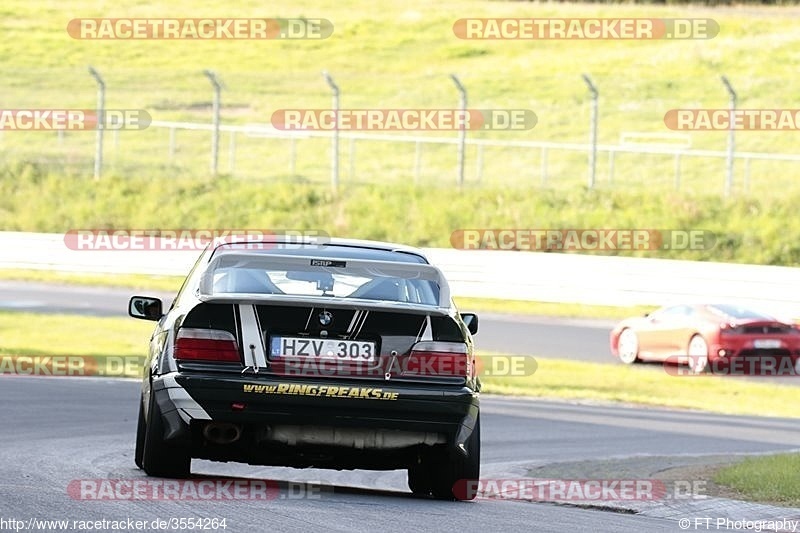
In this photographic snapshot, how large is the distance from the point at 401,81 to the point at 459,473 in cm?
4029

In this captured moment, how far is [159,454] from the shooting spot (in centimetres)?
831

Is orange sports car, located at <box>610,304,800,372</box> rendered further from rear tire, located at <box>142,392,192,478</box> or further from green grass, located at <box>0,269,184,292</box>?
rear tire, located at <box>142,392,192,478</box>

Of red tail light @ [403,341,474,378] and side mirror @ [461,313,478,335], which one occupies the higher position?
side mirror @ [461,313,478,335]

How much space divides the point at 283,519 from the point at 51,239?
2288cm

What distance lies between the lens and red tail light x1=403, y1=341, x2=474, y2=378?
26.1ft

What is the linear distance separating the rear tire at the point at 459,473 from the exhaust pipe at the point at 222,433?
105 centimetres

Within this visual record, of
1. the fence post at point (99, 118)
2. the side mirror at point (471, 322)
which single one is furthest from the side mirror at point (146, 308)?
the fence post at point (99, 118)

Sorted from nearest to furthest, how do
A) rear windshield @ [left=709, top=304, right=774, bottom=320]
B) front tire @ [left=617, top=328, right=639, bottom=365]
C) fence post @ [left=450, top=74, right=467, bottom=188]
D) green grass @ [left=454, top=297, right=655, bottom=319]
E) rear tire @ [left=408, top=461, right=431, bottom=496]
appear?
rear tire @ [left=408, top=461, right=431, bottom=496] → rear windshield @ [left=709, top=304, right=774, bottom=320] → front tire @ [left=617, top=328, right=639, bottom=365] → green grass @ [left=454, top=297, right=655, bottom=319] → fence post @ [left=450, top=74, right=467, bottom=188]

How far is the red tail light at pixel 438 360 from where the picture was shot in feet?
26.1

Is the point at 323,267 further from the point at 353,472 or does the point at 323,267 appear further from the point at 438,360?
the point at 353,472

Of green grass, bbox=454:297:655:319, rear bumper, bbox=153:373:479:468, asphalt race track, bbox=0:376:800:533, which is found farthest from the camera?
green grass, bbox=454:297:655:319

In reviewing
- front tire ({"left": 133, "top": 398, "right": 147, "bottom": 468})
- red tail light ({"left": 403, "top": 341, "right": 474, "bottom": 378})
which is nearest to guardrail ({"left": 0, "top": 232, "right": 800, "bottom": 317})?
front tire ({"left": 133, "top": 398, "right": 147, "bottom": 468})

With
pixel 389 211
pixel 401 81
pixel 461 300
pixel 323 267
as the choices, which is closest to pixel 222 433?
pixel 323 267

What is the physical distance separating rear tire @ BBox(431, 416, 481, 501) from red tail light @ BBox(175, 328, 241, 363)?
1200mm
